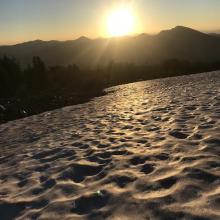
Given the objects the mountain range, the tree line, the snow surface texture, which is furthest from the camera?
the mountain range

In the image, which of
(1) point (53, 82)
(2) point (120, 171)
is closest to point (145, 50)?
(1) point (53, 82)

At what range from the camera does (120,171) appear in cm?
735

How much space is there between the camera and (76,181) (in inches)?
287

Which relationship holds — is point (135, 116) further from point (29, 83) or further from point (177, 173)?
point (29, 83)

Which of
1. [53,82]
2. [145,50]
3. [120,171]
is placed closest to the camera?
[120,171]

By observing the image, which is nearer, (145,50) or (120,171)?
(120,171)

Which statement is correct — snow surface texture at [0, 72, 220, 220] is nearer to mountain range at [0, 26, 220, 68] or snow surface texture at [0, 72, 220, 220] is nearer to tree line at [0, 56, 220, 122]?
tree line at [0, 56, 220, 122]

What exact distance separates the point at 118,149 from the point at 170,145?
1.31m

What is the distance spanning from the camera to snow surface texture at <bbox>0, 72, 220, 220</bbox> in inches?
223

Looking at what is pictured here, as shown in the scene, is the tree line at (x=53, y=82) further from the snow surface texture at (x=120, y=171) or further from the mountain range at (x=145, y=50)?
the mountain range at (x=145, y=50)

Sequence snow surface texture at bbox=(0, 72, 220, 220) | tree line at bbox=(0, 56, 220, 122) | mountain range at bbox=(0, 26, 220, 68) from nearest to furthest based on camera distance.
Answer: snow surface texture at bbox=(0, 72, 220, 220)
tree line at bbox=(0, 56, 220, 122)
mountain range at bbox=(0, 26, 220, 68)

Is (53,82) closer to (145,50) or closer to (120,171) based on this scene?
(120,171)

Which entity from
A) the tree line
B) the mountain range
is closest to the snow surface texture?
the tree line

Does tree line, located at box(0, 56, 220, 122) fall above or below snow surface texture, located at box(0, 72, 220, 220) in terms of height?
below
